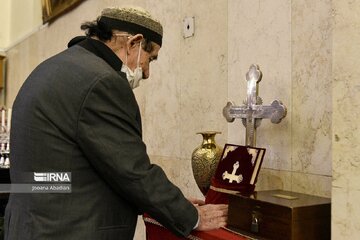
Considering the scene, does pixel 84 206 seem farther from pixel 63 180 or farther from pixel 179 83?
pixel 179 83

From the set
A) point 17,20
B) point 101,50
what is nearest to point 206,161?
point 101,50

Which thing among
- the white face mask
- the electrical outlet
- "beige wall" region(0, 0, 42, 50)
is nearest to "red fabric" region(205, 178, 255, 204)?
the white face mask

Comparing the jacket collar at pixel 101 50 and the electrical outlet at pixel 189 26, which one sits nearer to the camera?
the jacket collar at pixel 101 50

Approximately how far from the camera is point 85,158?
6.03 feet

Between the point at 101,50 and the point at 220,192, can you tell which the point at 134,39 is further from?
the point at 220,192

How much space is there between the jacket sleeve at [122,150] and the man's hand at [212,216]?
100 mm

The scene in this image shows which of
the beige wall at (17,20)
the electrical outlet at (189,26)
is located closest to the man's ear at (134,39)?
the electrical outlet at (189,26)

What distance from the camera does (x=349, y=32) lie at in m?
1.57

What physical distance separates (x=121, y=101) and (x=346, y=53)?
32.3 inches

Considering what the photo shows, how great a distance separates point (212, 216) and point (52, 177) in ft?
2.24

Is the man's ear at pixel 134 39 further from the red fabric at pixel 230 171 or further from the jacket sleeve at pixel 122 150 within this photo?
the red fabric at pixel 230 171

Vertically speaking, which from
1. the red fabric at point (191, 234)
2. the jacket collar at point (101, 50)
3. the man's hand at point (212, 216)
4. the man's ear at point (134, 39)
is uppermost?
the man's ear at point (134, 39)

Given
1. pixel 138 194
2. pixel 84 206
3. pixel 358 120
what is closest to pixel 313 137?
pixel 358 120

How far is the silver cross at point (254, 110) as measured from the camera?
7.63 feet
